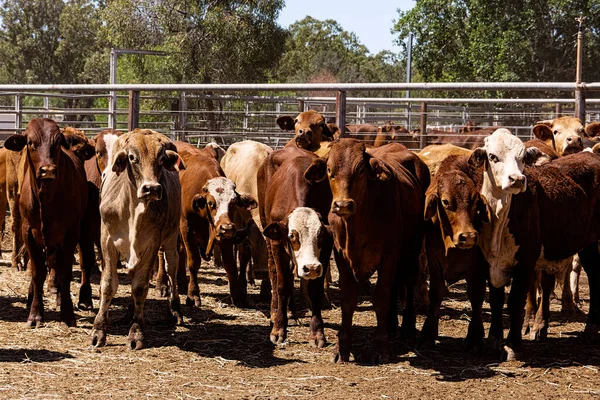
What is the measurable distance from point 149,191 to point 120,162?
1.68 feet

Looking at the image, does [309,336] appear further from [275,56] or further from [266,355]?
[275,56]

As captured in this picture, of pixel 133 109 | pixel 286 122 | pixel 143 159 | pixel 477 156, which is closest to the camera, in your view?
pixel 477 156

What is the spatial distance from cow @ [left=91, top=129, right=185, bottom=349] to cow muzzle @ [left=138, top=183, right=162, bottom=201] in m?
0.18

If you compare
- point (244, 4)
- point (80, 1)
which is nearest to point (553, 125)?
point (244, 4)

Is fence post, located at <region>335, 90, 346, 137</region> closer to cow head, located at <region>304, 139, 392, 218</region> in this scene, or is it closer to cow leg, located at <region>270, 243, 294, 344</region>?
cow leg, located at <region>270, 243, 294, 344</region>

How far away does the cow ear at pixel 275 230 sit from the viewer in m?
7.29

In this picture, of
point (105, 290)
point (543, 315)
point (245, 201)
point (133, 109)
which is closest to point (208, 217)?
point (245, 201)

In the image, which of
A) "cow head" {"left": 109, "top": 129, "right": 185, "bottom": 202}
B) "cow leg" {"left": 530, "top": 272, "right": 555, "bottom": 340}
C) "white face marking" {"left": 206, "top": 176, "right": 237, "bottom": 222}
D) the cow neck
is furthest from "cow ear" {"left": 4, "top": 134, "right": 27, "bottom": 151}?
"cow leg" {"left": 530, "top": 272, "right": 555, "bottom": 340}

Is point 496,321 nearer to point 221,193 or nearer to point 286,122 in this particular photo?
point 221,193

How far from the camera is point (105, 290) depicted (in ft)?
24.6

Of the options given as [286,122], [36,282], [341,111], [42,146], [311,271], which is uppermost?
[341,111]

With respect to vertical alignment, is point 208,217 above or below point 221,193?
below

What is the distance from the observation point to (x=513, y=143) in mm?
7094

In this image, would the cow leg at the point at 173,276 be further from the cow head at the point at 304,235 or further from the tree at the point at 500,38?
the tree at the point at 500,38
